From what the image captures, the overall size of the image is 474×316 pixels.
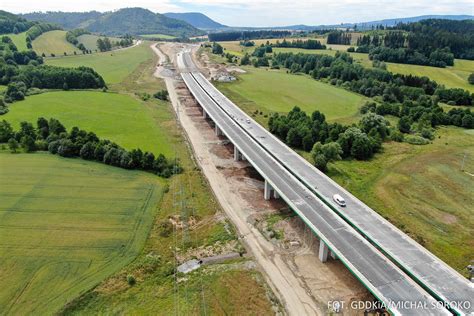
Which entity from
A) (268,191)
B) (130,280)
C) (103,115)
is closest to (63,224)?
(130,280)

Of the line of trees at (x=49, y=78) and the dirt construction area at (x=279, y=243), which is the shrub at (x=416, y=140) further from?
the line of trees at (x=49, y=78)

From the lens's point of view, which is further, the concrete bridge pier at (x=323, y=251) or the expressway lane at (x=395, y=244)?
the concrete bridge pier at (x=323, y=251)

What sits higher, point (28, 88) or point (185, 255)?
point (28, 88)

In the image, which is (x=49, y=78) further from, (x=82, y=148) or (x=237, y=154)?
(x=237, y=154)

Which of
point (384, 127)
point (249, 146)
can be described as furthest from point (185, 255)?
point (384, 127)

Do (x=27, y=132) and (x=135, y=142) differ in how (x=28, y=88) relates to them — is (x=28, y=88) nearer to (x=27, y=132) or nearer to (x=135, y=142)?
(x=27, y=132)

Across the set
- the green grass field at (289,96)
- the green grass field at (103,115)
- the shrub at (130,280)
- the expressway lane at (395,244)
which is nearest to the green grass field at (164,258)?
the green grass field at (103,115)

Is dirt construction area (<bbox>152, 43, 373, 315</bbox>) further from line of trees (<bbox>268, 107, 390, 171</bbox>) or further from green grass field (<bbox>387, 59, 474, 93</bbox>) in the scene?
green grass field (<bbox>387, 59, 474, 93</bbox>)
